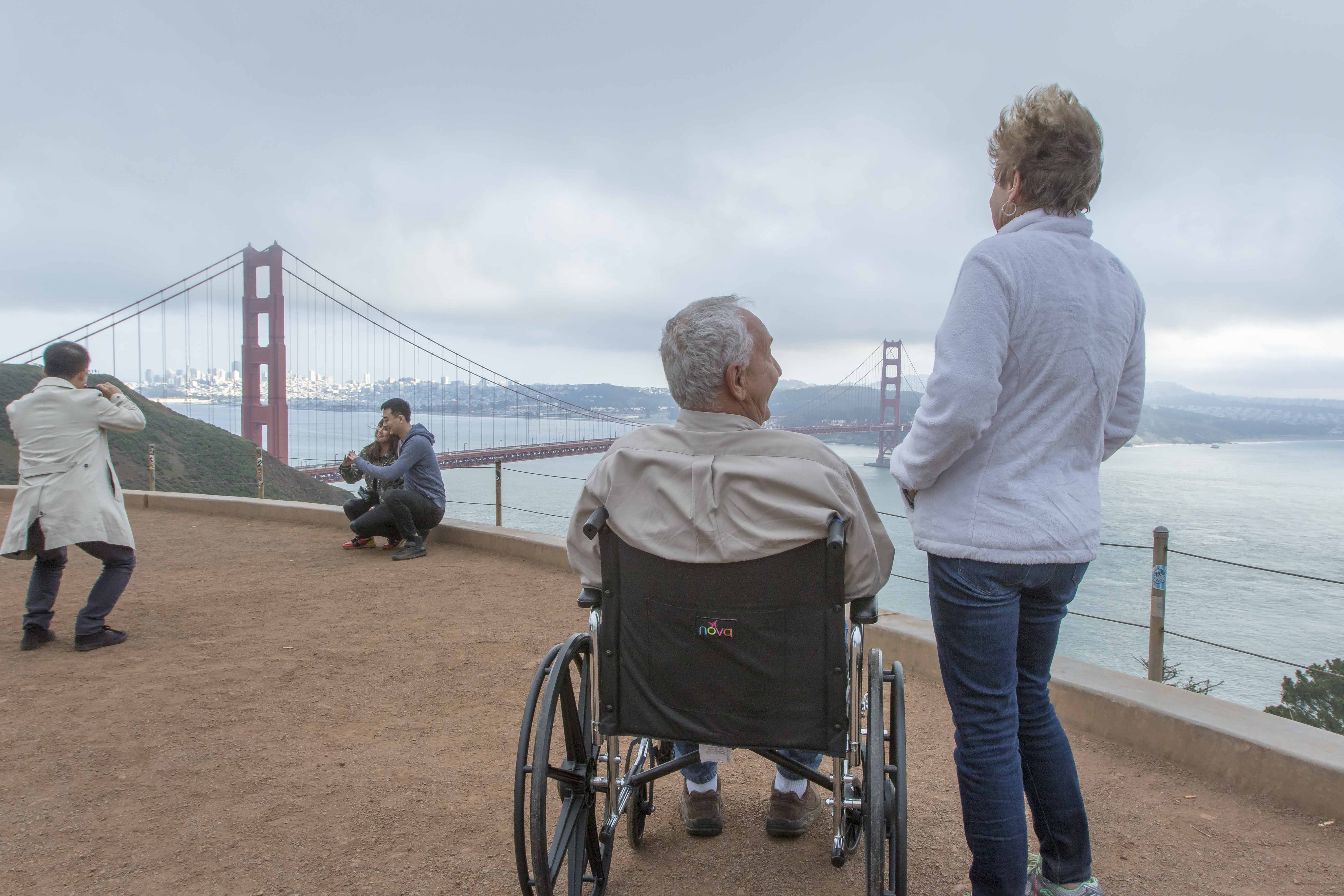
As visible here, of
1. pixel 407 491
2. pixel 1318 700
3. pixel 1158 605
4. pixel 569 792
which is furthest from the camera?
pixel 1318 700

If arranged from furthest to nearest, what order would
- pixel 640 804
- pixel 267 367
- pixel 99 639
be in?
pixel 267 367
pixel 99 639
pixel 640 804

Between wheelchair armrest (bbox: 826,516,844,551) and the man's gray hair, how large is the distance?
0.28 meters

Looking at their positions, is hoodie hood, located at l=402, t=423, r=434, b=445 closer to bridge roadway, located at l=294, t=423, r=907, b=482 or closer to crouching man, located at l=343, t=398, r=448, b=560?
crouching man, located at l=343, t=398, r=448, b=560

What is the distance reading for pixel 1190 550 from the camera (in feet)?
95.2

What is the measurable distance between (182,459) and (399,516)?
22.4 meters

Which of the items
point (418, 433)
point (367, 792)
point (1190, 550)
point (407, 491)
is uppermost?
point (418, 433)

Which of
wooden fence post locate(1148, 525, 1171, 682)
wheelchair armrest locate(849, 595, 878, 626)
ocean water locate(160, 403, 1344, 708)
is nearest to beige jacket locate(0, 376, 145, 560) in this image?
wheelchair armrest locate(849, 595, 878, 626)

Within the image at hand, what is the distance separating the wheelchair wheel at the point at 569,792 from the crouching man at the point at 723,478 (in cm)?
16

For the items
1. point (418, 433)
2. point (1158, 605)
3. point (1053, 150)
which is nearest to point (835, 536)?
point (1053, 150)

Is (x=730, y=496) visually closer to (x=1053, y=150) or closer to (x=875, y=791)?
(x=875, y=791)

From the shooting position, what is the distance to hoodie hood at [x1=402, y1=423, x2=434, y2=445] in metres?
4.53

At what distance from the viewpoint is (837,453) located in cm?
130

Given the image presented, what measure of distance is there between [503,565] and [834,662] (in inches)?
132

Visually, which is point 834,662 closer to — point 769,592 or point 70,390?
point 769,592
